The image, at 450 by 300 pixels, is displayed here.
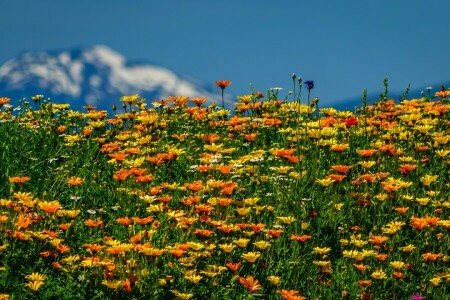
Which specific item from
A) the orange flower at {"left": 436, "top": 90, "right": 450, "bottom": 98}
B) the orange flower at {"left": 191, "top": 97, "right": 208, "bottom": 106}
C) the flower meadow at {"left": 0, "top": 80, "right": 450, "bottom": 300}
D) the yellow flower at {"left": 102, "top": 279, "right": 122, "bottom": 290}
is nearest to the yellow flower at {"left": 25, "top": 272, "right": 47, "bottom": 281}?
the flower meadow at {"left": 0, "top": 80, "right": 450, "bottom": 300}

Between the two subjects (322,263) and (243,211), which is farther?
(243,211)

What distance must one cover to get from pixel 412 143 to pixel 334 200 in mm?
2216

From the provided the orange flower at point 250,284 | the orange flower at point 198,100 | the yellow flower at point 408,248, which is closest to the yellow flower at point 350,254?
the yellow flower at point 408,248

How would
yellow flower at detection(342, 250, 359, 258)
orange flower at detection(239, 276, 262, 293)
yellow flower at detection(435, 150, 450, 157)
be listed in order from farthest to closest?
yellow flower at detection(435, 150, 450, 157) < yellow flower at detection(342, 250, 359, 258) < orange flower at detection(239, 276, 262, 293)

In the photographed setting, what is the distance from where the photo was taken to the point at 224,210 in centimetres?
600

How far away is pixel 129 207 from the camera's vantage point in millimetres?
6406

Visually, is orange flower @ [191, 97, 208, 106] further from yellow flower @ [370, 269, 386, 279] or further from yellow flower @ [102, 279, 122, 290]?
yellow flower @ [102, 279, 122, 290]

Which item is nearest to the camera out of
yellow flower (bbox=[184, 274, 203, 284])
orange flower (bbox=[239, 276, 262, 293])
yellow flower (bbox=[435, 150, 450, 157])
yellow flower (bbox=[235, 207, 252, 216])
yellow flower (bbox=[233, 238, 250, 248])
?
yellow flower (bbox=[184, 274, 203, 284])

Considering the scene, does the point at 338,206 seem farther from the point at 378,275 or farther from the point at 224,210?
the point at 378,275

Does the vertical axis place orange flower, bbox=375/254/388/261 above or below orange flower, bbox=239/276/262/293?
above

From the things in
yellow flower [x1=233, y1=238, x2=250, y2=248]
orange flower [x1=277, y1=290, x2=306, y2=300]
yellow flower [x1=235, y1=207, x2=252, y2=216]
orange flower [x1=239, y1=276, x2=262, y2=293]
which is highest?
yellow flower [x1=235, y1=207, x2=252, y2=216]

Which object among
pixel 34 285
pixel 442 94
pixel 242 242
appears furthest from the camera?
pixel 442 94

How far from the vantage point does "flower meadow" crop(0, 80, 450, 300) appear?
5012mm

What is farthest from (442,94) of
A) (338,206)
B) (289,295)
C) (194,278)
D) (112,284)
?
(112,284)
